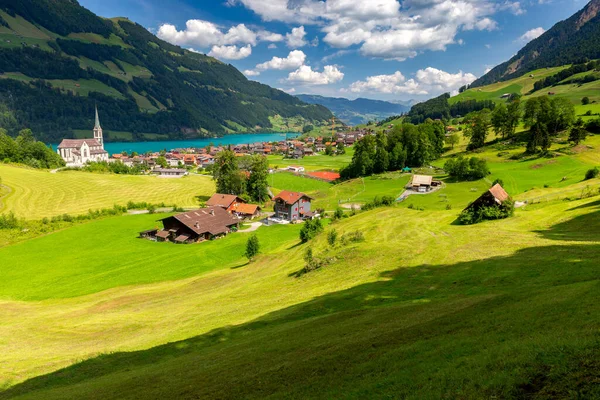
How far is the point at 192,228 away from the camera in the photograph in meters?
73.5

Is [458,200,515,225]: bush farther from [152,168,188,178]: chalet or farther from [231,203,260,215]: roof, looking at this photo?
[152,168,188,178]: chalet

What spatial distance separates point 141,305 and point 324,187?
98.2m

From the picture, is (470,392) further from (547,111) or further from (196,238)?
(547,111)

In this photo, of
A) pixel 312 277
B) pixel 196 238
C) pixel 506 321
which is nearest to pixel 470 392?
pixel 506 321

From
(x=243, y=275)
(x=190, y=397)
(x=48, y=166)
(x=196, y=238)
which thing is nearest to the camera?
(x=190, y=397)

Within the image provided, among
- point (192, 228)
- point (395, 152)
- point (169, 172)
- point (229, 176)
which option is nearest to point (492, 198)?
point (192, 228)

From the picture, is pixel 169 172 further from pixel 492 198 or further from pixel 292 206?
pixel 492 198

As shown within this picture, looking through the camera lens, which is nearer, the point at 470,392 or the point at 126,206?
the point at 470,392

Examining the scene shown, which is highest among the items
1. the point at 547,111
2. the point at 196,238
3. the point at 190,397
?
the point at 547,111

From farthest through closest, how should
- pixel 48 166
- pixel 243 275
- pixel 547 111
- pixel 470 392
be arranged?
1. pixel 48 166
2. pixel 547 111
3. pixel 243 275
4. pixel 470 392

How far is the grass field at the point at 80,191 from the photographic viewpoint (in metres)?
94.7

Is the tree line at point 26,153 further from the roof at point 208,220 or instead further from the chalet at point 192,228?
the roof at point 208,220

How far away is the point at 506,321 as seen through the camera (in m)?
15.0

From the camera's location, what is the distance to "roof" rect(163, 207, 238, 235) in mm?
74812
